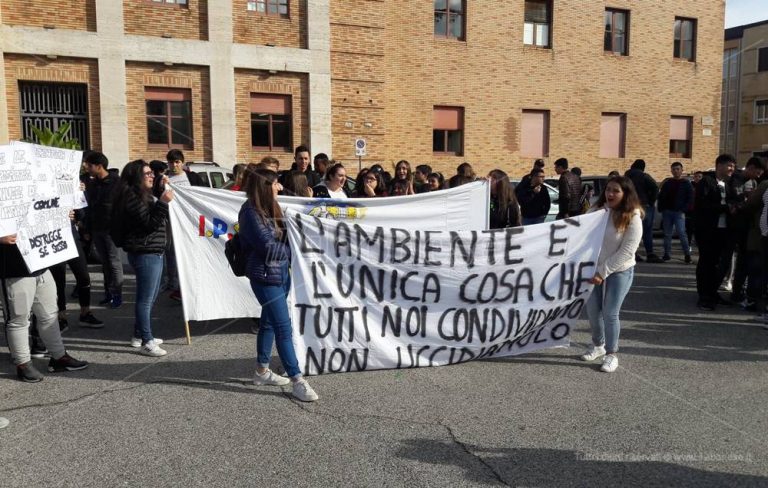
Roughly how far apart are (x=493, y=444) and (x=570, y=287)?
2135 mm

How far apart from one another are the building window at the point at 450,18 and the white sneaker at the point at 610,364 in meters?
18.5

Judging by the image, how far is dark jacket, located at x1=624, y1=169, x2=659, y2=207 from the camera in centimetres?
1171

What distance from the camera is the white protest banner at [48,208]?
509 cm

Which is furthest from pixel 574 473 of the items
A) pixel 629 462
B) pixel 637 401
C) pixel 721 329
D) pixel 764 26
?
pixel 764 26

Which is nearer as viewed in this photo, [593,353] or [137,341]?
[593,353]

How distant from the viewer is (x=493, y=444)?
4086 millimetres

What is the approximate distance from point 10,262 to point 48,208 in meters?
0.59

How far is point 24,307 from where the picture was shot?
5.12m

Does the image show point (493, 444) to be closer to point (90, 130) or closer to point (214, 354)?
point (214, 354)

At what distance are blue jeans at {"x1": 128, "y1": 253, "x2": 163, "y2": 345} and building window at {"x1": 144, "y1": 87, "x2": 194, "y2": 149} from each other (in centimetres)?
1333

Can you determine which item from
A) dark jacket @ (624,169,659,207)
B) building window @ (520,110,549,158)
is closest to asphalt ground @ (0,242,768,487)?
dark jacket @ (624,169,659,207)

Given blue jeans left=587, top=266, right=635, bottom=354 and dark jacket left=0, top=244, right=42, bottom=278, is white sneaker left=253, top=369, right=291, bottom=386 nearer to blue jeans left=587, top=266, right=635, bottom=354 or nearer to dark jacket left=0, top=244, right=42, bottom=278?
dark jacket left=0, top=244, right=42, bottom=278

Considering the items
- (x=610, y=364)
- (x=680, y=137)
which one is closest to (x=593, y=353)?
(x=610, y=364)

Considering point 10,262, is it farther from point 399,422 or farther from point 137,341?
point 399,422
